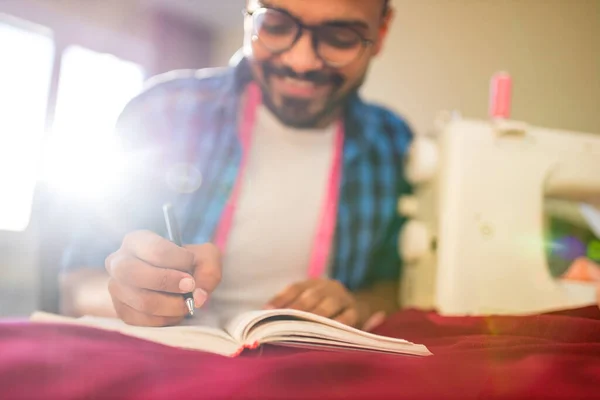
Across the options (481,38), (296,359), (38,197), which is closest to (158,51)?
(38,197)

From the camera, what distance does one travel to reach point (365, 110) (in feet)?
3.10

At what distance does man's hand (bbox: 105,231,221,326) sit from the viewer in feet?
1.46

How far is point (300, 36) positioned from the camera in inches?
27.6

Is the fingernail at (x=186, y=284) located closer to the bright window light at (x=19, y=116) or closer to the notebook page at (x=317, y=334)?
the notebook page at (x=317, y=334)

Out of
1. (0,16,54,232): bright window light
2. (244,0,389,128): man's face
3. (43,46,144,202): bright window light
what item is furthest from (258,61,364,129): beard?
(0,16,54,232): bright window light

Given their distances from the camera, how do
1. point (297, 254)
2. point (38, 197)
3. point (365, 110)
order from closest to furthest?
point (297, 254) → point (365, 110) → point (38, 197)

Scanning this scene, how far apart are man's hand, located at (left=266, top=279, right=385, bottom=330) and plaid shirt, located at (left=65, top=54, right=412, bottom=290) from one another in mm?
240

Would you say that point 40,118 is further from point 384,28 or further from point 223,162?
point 384,28

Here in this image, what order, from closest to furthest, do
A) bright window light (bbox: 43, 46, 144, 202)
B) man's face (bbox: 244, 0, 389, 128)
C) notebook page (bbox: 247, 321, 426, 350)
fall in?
notebook page (bbox: 247, 321, 426, 350)
man's face (bbox: 244, 0, 389, 128)
bright window light (bbox: 43, 46, 144, 202)

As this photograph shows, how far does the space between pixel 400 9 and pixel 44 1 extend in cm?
111

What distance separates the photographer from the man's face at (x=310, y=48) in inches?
27.3

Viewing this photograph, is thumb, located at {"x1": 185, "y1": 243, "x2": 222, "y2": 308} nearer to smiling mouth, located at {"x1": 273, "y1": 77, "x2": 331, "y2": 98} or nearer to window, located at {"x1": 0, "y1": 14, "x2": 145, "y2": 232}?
smiling mouth, located at {"x1": 273, "y1": 77, "x2": 331, "y2": 98}

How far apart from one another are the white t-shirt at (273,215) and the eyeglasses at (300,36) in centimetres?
18

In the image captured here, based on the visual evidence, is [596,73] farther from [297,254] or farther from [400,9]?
[297,254]
